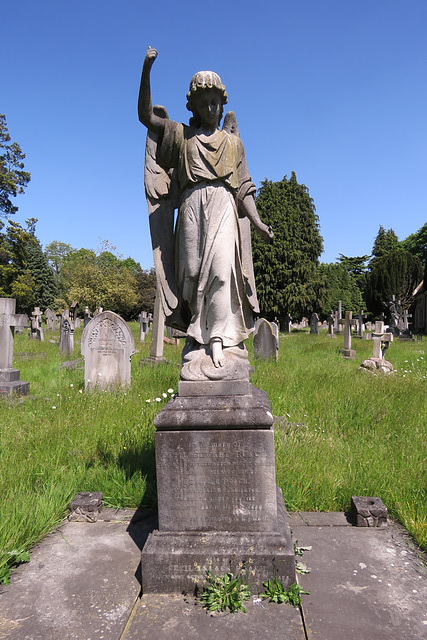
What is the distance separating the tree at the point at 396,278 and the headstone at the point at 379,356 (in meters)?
24.9

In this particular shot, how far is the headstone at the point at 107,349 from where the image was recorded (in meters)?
8.06

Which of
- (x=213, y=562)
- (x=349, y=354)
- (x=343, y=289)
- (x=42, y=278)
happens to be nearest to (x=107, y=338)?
(x=213, y=562)

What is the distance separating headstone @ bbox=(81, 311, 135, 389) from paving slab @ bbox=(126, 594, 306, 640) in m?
5.87

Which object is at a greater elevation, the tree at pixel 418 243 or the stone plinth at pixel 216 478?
the tree at pixel 418 243

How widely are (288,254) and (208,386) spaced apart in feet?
90.9

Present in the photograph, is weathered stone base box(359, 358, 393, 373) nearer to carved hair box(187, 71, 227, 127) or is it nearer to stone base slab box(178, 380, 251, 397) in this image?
stone base slab box(178, 380, 251, 397)

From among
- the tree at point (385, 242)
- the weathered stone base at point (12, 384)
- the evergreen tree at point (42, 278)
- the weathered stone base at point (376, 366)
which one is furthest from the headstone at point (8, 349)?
the tree at point (385, 242)

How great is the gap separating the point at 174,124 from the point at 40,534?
10.1ft

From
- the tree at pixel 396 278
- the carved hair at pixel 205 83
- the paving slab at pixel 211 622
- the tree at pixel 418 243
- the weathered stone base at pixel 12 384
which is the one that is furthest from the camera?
the tree at pixel 418 243

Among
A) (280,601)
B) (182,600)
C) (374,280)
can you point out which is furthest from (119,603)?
(374,280)

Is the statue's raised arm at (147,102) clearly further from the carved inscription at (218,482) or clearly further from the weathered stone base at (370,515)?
the weathered stone base at (370,515)

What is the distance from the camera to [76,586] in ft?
8.17

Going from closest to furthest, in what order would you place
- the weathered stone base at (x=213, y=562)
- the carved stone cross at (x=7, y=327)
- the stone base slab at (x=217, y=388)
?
the weathered stone base at (x=213, y=562) < the stone base slab at (x=217, y=388) < the carved stone cross at (x=7, y=327)

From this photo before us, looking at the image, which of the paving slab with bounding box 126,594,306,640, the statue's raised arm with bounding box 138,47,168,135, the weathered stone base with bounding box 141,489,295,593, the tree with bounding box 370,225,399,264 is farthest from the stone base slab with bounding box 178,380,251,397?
the tree with bounding box 370,225,399,264
